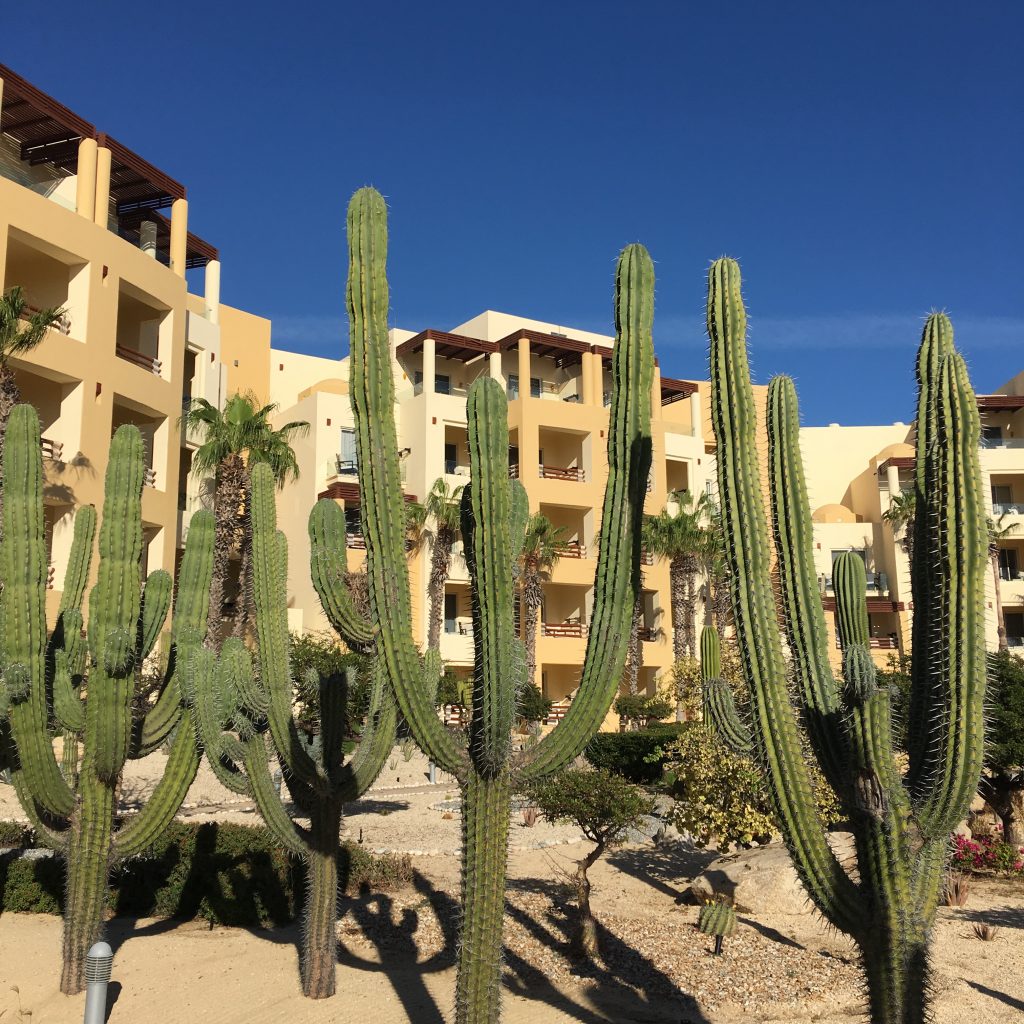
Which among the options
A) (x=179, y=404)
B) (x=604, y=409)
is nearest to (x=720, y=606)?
(x=604, y=409)

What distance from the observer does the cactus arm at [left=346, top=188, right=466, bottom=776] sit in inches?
261

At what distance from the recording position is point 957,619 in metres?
5.21

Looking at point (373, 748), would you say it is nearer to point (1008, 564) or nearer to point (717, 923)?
point (717, 923)

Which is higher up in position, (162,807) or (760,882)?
(162,807)

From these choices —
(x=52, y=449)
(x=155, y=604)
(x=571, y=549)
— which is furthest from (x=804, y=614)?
(x=571, y=549)

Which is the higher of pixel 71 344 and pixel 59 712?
pixel 71 344

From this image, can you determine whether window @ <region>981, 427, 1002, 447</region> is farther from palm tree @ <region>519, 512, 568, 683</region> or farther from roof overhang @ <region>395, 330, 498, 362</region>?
roof overhang @ <region>395, 330, 498, 362</region>

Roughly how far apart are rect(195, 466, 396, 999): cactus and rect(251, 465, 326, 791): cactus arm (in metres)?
0.01

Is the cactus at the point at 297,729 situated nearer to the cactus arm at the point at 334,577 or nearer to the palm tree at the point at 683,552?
the cactus arm at the point at 334,577

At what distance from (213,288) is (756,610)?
2990 centimetres

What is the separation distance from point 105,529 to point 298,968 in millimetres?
4729

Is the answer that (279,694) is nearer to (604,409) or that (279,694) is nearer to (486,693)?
(486,693)

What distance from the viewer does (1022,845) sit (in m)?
16.5

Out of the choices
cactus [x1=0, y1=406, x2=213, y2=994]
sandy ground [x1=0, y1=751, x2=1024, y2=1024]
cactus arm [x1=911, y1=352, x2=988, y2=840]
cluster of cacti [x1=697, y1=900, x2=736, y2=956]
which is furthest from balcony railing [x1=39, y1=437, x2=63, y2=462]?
cactus arm [x1=911, y1=352, x2=988, y2=840]
